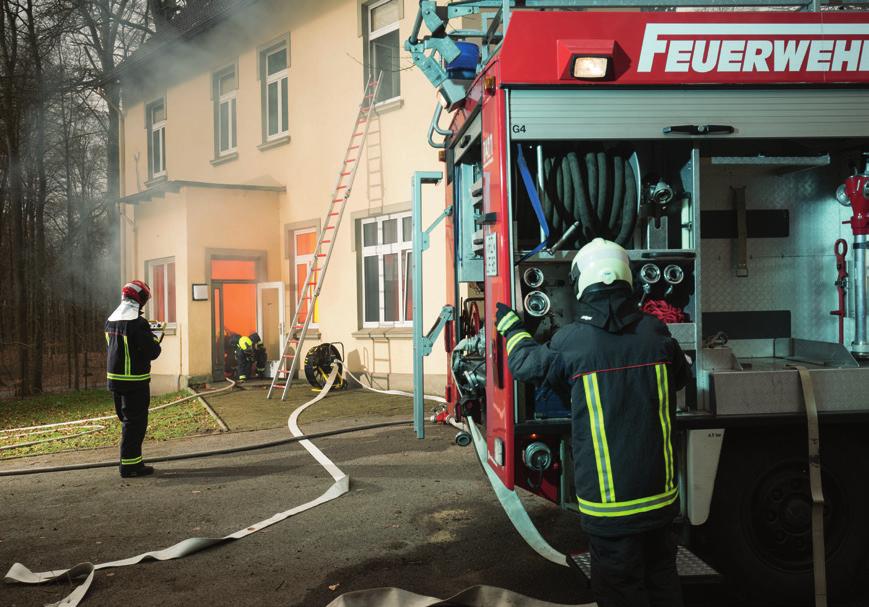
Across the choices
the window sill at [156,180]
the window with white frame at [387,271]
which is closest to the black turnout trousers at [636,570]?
the window with white frame at [387,271]

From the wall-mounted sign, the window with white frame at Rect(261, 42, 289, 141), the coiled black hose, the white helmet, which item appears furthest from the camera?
the window with white frame at Rect(261, 42, 289, 141)

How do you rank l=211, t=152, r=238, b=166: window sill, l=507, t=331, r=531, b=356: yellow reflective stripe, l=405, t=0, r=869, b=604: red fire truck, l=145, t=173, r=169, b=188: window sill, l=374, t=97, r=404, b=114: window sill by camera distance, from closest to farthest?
l=507, t=331, r=531, b=356: yellow reflective stripe → l=405, t=0, r=869, b=604: red fire truck → l=374, t=97, r=404, b=114: window sill → l=211, t=152, r=238, b=166: window sill → l=145, t=173, r=169, b=188: window sill

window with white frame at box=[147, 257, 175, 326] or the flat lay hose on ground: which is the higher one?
window with white frame at box=[147, 257, 175, 326]

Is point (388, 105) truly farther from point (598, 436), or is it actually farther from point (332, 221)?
point (598, 436)

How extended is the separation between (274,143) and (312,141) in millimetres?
1282

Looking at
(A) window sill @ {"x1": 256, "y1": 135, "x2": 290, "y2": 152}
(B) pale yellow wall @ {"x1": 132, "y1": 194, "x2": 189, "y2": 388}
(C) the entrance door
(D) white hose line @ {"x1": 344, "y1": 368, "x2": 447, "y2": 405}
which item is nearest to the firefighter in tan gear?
(D) white hose line @ {"x1": 344, "y1": 368, "x2": 447, "y2": 405}

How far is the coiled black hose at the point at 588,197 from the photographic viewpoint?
4.02 metres

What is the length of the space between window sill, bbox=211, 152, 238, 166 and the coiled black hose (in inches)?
547

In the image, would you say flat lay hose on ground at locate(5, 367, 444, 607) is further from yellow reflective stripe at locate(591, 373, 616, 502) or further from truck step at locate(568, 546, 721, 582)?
yellow reflective stripe at locate(591, 373, 616, 502)

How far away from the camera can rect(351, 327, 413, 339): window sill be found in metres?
12.6

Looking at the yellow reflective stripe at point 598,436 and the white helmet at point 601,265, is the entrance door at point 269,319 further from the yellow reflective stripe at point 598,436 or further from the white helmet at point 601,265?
the yellow reflective stripe at point 598,436

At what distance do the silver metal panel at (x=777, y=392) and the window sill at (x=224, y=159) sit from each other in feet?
48.1

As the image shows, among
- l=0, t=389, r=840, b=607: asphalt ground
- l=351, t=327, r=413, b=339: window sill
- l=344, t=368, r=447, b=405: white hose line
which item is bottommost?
l=0, t=389, r=840, b=607: asphalt ground

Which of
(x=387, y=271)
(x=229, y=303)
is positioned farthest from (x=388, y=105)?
(x=229, y=303)
